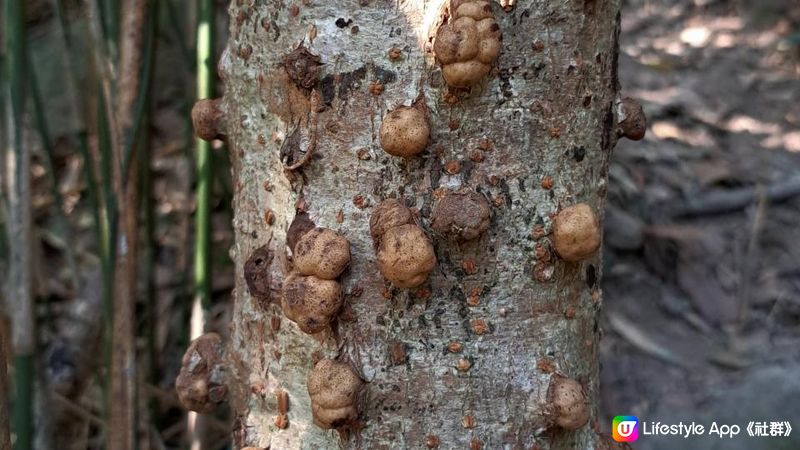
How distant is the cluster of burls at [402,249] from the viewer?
598 mm

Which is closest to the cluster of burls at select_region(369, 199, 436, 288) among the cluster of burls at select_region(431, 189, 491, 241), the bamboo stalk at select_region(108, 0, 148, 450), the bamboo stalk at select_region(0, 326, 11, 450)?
the cluster of burls at select_region(431, 189, 491, 241)

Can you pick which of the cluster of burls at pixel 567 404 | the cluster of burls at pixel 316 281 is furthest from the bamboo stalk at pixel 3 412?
the cluster of burls at pixel 567 404

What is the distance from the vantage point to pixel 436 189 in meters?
0.63

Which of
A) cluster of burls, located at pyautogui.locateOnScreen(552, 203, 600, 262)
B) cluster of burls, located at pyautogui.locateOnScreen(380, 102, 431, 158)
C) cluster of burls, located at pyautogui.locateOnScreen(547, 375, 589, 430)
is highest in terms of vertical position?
cluster of burls, located at pyautogui.locateOnScreen(380, 102, 431, 158)

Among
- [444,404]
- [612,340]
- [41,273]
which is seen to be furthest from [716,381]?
[41,273]

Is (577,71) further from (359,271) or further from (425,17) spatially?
(359,271)

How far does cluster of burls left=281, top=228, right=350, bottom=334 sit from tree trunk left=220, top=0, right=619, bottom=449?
2 cm

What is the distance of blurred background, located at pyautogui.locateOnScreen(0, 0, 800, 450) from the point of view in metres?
1.08

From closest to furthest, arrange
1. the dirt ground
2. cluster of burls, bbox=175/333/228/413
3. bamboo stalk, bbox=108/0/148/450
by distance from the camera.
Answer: cluster of burls, bbox=175/333/228/413 → bamboo stalk, bbox=108/0/148/450 → the dirt ground

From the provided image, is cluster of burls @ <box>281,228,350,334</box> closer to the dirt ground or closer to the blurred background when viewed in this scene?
the blurred background

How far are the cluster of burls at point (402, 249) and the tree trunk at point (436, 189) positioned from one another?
3 cm

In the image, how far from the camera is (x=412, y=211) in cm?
63

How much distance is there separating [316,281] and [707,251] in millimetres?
1557

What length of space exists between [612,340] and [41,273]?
3.86 ft
